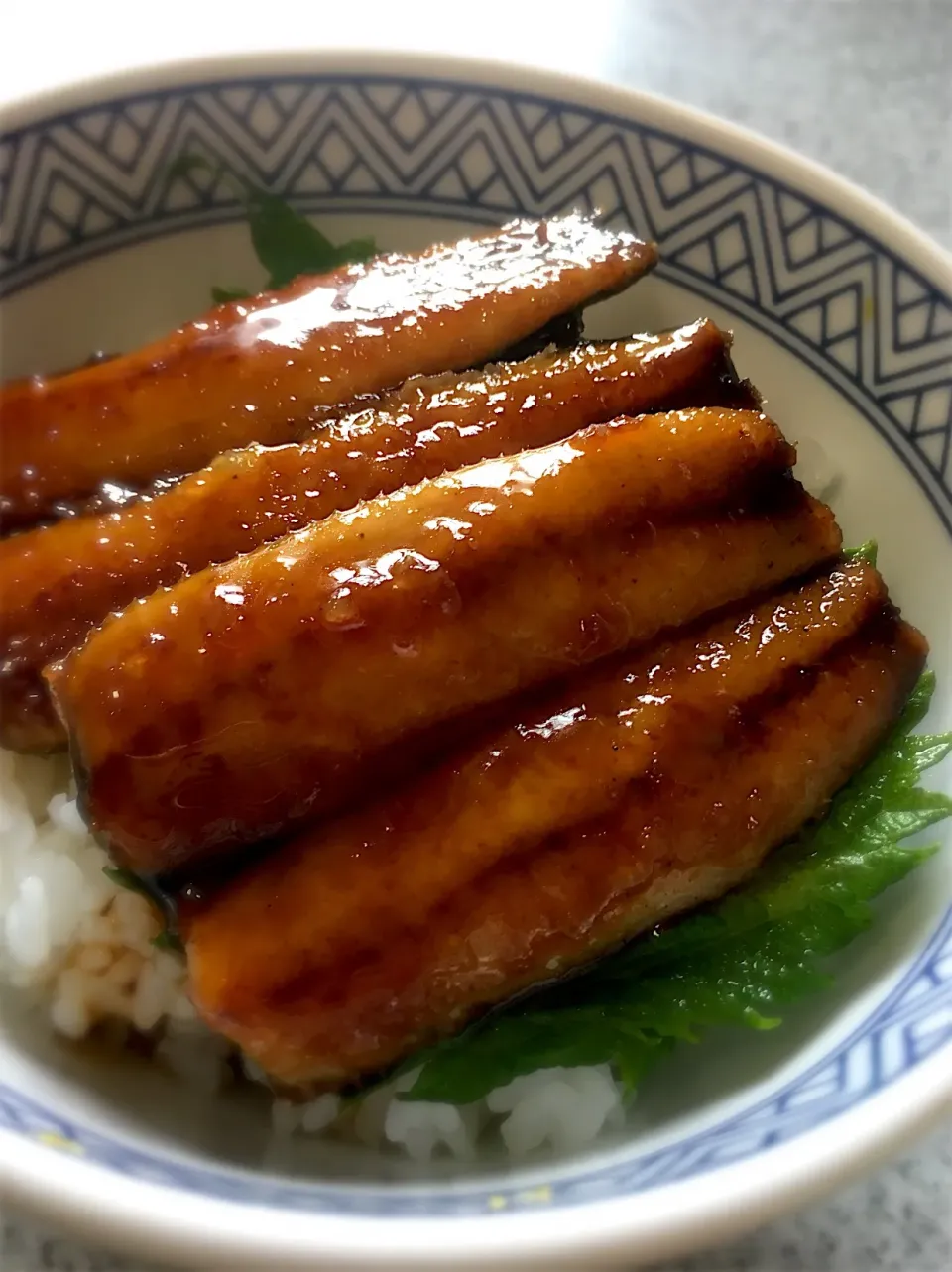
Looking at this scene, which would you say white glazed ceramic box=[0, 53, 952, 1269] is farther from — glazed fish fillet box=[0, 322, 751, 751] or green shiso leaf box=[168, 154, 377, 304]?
glazed fish fillet box=[0, 322, 751, 751]

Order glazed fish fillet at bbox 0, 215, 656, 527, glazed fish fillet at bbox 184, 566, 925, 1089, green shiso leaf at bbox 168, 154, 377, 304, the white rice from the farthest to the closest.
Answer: green shiso leaf at bbox 168, 154, 377, 304
glazed fish fillet at bbox 0, 215, 656, 527
the white rice
glazed fish fillet at bbox 184, 566, 925, 1089

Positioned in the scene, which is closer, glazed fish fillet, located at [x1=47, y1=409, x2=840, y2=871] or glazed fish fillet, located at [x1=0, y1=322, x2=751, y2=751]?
glazed fish fillet, located at [x1=47, y1=409, x2=840, y2=871]

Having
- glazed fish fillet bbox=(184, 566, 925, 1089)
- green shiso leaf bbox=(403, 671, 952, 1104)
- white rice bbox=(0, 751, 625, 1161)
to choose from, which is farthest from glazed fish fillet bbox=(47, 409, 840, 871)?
green shiso leaf bbox=(403, 671, 952, 1104)

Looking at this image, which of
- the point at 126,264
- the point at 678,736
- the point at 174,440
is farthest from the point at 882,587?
the point at 126,264

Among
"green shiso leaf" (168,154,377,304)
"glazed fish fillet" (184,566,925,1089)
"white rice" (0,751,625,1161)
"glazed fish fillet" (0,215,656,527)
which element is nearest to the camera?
"glazed fish fillet" (184,566,925,1089)

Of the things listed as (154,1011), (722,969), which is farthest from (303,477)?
(722,969)

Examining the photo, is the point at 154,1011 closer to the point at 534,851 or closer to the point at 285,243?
the point at 534,851

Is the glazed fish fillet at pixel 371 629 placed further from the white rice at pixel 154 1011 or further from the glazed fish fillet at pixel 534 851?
the white rice at pixel 154 1011
